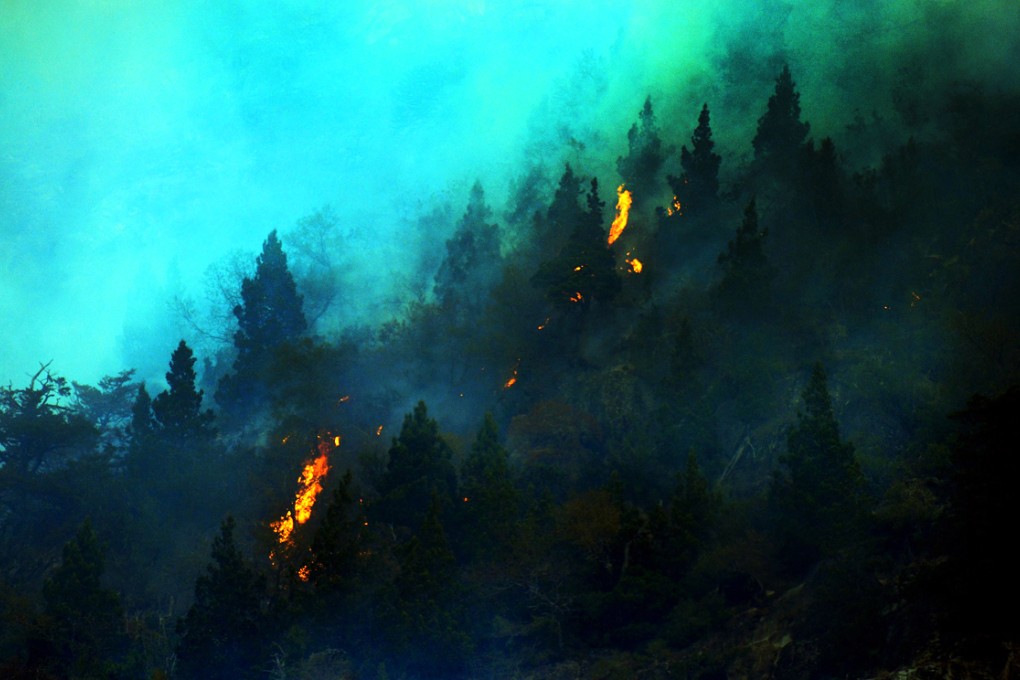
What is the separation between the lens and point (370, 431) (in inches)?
2596

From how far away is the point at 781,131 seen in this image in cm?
6850

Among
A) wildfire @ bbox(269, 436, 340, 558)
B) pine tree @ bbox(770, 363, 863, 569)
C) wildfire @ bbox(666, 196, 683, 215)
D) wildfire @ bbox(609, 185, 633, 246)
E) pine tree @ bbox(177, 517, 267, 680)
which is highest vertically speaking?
wildfire @ bbox(609, 185, 633, 246)

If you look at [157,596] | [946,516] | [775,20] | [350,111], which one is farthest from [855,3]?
[157,596]

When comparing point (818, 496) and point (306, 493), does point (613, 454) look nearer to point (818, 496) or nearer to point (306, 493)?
point (818, 496)

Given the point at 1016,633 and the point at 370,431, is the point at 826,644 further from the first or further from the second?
the point at 370,431

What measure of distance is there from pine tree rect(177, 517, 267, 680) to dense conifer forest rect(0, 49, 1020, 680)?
12cm

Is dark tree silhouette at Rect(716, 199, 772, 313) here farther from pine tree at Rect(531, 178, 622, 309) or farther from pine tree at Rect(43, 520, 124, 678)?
pine tree at Rect(43, 520, 124, 678)

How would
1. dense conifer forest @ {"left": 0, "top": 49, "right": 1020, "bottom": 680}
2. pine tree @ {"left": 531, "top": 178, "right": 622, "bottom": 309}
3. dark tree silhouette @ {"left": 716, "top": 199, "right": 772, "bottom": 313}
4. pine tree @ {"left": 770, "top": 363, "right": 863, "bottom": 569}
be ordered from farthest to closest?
1. pine tree @ {"left": 531, "top": 178, "right": 622, "bottom": 309}
2. dark tree silhouette @ {"left": 716, "top": 199, "right": 772, "bottom": 313}
3. pine tree @ {"left": 770, "top": 363, "right": 863, "bottom": 569}
4. dense conifer forest @ {"left": 0, "top": 49, "right": 1020, "bottom": 680}

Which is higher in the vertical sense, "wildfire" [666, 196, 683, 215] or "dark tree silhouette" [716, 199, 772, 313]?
"wildfire" [666, 196, 683, 215]

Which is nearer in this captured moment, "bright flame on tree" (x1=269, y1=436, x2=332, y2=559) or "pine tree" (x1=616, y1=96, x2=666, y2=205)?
"bright flame on tree" (x1=269, y1=436, x2=332, y2=559)

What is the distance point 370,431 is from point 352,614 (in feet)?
61.6

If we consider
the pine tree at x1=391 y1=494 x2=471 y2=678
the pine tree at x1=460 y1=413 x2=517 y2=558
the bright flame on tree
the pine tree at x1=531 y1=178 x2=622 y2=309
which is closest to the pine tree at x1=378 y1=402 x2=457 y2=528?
the pine tree at x1=460 y1=413 x2=517 y2=558

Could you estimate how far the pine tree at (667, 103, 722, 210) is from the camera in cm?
6794

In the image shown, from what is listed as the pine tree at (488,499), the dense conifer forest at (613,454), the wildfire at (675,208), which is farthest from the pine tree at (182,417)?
the wildfire at (675,208)
